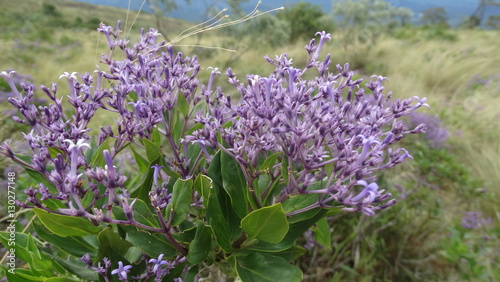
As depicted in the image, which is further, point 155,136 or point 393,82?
point 393,82

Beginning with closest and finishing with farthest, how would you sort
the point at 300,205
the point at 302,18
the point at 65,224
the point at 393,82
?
the point at 65,224, the point at 300,205, the point at 393,82, the point at 302,18

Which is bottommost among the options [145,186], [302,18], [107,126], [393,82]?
[393,82]

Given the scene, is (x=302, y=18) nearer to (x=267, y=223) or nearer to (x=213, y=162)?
(x=213, y=162)

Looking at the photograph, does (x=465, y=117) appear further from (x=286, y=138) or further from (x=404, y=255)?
(x=286, y=138)

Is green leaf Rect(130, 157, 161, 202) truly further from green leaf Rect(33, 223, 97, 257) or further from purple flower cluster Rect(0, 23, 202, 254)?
green leaf Rect(33, 223, 97, 257)

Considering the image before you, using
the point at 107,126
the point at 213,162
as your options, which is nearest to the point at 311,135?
the point at 213,162

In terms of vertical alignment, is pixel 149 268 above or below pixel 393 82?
above

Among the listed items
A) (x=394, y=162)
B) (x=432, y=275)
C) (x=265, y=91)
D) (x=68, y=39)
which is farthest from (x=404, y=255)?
(x=68, y=39)
